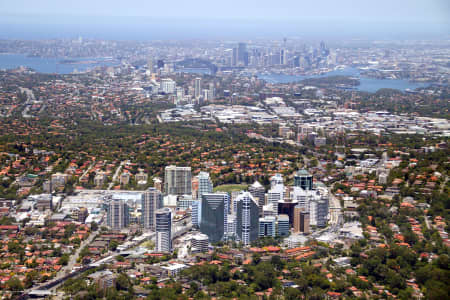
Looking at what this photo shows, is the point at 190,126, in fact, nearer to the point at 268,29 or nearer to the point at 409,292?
the point at 409,292

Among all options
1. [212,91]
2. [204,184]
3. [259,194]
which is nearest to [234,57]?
[212,91]

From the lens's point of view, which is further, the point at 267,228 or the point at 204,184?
the point at 204,184

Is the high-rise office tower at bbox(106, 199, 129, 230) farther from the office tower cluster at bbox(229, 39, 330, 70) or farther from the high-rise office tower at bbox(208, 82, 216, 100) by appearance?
the office tower cluster at bbox(229, 39, 330, 70)

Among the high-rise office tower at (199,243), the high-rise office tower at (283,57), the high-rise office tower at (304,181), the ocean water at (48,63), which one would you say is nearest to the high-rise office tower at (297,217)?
the high-rise office tower at (304,181)

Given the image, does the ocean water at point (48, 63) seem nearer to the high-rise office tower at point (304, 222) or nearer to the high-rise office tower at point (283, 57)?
the high-rise office tower at point (283, 57)

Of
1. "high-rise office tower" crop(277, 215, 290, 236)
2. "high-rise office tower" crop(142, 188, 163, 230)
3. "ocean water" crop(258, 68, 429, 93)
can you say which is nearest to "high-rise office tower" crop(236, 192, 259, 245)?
"high-rise office tower" crop(277, 215, 290, 236)

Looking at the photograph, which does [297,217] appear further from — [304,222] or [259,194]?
[259,194]
